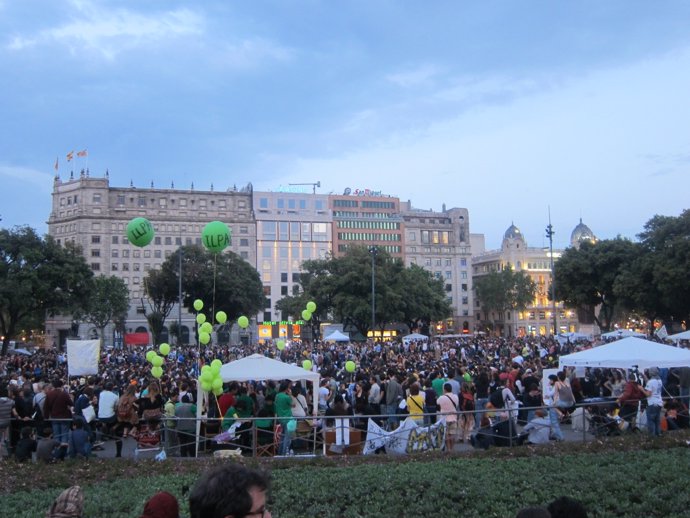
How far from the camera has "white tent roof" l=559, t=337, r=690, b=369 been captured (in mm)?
15047

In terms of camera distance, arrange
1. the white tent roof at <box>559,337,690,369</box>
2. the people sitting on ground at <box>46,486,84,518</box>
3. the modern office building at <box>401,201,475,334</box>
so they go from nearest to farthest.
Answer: the people sitting on ground at <box>46,486,84,518</box>, the white tent roof at <box>559,337,690,369</box>, the modern office building at <box>401,201,475,334</box>

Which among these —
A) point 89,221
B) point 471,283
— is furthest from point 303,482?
point 471,283

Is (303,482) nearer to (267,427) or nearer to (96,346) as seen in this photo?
(267,427)

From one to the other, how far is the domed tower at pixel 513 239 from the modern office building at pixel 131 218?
1843 inches

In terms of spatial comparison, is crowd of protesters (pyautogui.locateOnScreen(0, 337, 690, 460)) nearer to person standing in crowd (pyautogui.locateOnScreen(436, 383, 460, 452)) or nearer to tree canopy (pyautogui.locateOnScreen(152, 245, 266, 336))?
person standing in crowd (pyautogui.locateOnScreen(436, 383, 460, 452))

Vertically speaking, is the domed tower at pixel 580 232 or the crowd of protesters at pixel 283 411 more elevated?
the domed tower at pixel 580 232

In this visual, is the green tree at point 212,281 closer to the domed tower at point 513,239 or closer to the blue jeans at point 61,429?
the blue jeans at point 61,429

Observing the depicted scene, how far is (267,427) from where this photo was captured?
13391mm

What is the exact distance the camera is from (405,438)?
13.3 metres

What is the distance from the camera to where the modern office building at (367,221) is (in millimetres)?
113500

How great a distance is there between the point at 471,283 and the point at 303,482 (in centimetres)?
11501

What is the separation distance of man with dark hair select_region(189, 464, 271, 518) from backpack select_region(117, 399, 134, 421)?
11.8 metres

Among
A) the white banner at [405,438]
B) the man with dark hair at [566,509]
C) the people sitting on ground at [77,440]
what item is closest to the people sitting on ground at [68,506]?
the man with dark hair at [566,509]

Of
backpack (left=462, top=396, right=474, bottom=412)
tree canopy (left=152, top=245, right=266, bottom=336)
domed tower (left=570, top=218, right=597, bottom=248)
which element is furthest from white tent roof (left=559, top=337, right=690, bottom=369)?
domed tower (left=570, top=218, right=597, bottom=248)
